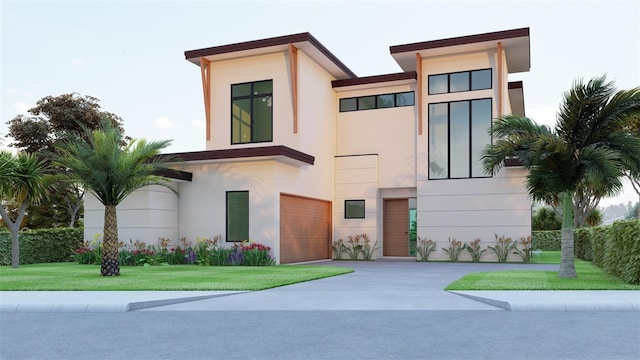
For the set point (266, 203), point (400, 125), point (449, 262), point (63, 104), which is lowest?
point (449, 262)

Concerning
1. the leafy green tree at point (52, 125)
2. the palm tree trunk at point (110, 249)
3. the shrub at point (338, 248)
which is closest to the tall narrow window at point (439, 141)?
the shrub at point (338, 248)

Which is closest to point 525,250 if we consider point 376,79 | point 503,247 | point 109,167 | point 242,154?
point 503,247

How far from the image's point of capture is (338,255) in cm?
2689

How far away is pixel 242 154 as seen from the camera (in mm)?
21453

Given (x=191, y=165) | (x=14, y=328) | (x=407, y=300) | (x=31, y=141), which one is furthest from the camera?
(x=31, y=141)

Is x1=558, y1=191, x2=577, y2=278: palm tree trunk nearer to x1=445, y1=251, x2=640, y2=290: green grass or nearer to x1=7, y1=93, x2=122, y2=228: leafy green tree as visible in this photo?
x1=445, y1=251, x2=640, y2=290: green grass

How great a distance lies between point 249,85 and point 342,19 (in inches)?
213

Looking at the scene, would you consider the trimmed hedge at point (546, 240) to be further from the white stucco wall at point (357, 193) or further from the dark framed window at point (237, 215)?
the dark framed window at point (237, 215)

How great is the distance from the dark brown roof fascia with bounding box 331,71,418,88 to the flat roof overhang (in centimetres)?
63

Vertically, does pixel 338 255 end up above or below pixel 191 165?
below

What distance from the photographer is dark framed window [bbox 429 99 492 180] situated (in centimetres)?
2477

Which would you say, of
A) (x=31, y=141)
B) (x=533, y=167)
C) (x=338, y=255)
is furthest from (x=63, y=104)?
(x=533, y=167)

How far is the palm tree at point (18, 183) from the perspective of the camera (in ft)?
64.9

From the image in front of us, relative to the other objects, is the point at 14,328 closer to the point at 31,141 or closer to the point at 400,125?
the point at 400,125
